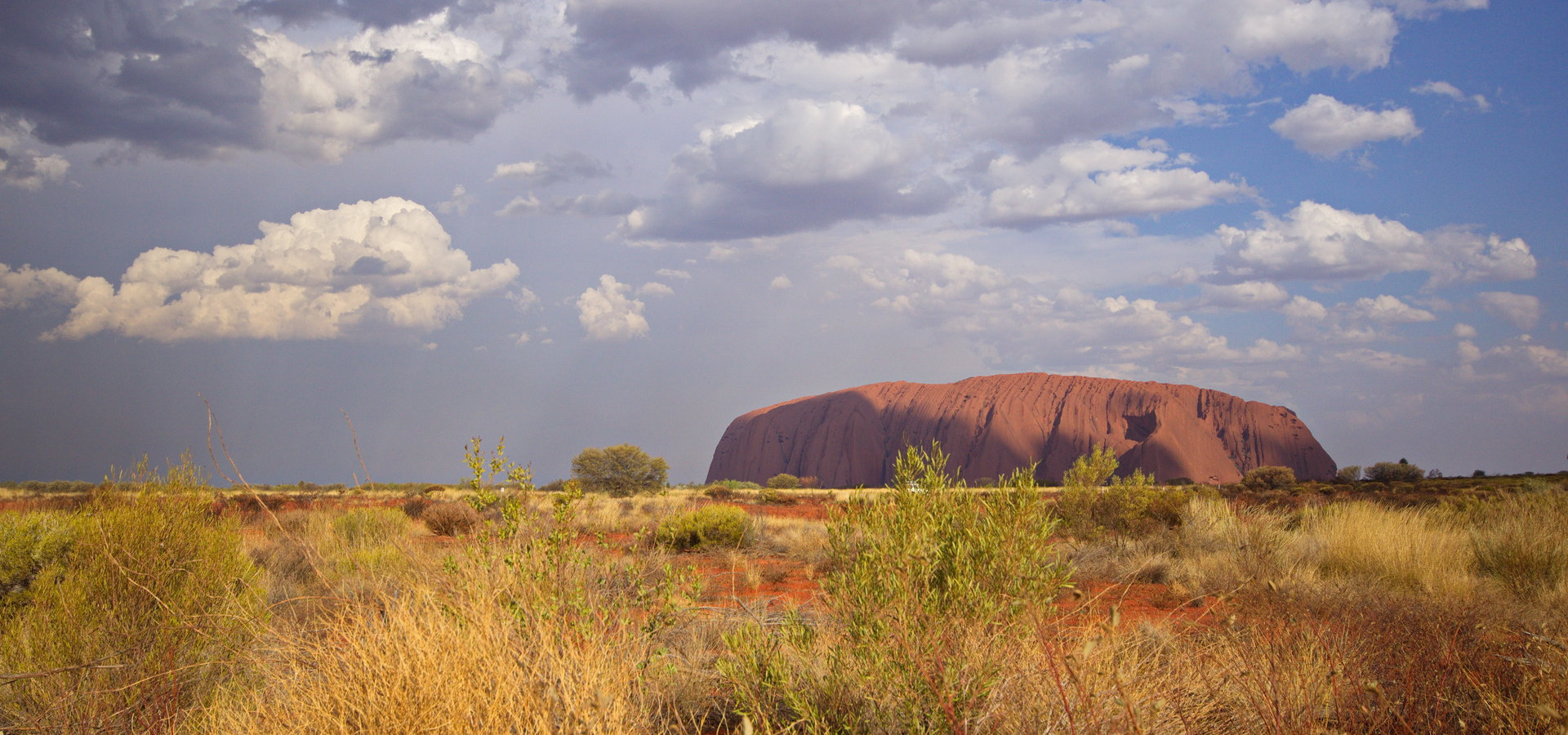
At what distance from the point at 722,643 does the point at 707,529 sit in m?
10.2

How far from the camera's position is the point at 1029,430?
65.8 meters

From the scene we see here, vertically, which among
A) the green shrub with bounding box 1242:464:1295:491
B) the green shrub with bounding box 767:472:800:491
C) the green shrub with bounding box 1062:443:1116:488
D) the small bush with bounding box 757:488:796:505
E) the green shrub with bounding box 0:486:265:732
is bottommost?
the green shrub with bounding box 767:472:800:491

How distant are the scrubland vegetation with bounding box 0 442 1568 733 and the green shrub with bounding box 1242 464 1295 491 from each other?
31453 millimetres

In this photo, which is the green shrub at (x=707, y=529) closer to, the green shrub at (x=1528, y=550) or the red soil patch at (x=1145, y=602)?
the red soil patch at (x=1145, y=602)

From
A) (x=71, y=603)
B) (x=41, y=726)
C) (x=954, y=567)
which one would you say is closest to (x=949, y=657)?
(x=954, y=567)

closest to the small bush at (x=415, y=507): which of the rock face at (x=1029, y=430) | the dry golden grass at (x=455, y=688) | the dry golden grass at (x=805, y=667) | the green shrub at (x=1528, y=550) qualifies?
the dry golden grass at (x=805, y=667)

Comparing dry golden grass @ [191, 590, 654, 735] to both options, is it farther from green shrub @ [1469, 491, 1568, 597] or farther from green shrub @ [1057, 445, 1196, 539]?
green shrub @ [1057, 445, 1196, 539]

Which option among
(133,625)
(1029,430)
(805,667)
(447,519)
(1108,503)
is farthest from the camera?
(1029,430)

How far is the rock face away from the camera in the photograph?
2382 inches

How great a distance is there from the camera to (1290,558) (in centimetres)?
871

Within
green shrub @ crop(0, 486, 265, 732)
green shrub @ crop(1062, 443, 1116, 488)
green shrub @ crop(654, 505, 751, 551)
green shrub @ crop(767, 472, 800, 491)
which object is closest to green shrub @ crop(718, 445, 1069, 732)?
green shrub @ crop(0, 486, 265, 732)

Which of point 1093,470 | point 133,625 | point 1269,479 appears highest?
point 1093,470

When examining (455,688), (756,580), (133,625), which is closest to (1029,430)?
(756,580)

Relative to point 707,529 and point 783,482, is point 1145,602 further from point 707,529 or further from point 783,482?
point 783,482
